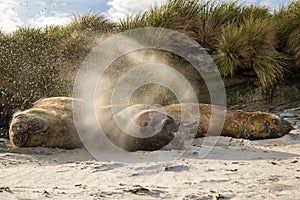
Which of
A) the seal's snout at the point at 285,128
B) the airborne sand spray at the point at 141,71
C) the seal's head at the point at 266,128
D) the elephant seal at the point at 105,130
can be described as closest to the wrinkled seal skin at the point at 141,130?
the elephant seal at the point at 105,130

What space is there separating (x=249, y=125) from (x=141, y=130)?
4.86ft

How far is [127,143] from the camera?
143 inches

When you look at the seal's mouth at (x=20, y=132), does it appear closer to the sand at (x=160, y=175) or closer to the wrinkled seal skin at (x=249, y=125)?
the sand at (x=160, y=175)

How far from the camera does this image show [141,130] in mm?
3658

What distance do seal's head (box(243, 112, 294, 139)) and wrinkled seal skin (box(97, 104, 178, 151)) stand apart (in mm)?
1153

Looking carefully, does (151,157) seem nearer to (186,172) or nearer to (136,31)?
(186,172)

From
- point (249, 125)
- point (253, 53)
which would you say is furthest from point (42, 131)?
point (253, 53)

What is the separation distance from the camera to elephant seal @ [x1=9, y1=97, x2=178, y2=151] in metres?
3.61

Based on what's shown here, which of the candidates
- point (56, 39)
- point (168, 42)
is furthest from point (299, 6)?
point (56, 39)

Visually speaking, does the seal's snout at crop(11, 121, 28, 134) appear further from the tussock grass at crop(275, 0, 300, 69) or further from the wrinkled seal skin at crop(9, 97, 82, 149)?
the tussock grass at crop(275, 0, 300, 69)

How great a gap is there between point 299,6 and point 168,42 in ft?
9.38

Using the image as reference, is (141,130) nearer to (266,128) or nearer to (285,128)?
(266,128)

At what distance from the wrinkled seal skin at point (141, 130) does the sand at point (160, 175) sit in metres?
0.25

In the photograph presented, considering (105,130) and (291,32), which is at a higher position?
(291,32)
